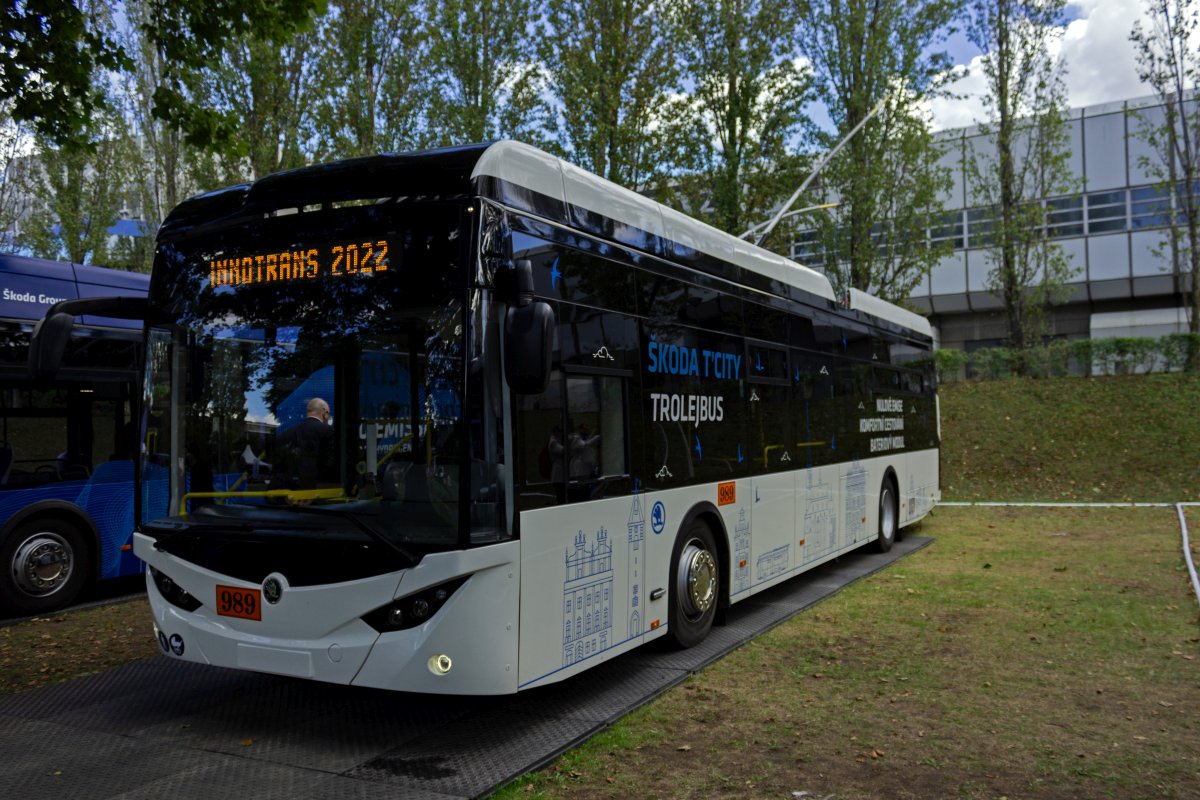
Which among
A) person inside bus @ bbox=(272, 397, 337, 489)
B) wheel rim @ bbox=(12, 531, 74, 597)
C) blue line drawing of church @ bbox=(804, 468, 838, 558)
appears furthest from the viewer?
blue line drawing of church @ bbox=(804, 468, 838, 558)

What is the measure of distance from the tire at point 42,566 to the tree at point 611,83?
36.8ft

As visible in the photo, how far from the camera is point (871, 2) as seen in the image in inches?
940

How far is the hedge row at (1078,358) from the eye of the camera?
2592 centimetres

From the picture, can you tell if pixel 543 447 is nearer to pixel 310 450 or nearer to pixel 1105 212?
pixel 310 450

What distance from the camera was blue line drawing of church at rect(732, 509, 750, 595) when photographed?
26.8ft

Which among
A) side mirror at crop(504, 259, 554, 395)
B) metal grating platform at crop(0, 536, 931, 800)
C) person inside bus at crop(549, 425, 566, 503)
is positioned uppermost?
side mirror at crop(504, 259, 554, 395)

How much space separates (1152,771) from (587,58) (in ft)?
51.1

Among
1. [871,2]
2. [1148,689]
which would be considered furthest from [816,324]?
[871,2]

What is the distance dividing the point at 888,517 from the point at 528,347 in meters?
9.67

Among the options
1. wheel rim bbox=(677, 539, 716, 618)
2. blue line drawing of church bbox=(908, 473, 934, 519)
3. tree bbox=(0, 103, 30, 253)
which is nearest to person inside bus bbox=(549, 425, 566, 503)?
wheel rim bbox=(677, 539, 716, 618)

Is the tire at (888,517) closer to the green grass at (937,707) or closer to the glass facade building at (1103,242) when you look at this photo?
the green grass at (937,707)

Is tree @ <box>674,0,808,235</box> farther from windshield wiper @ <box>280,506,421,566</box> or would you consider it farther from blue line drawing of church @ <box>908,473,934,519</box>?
windshield wiper @ <box>280,506,421,566</box>

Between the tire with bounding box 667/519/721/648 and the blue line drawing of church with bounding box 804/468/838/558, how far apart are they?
94.3 inches

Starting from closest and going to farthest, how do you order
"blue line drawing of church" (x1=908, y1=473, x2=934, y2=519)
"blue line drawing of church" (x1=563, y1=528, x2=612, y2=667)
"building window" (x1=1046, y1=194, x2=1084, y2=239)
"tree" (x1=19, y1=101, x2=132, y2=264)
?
"blue line drawing of church" (x1=563, y1=528, x2=612, y2=667), "blue line drawing of church" (x1=908, y1=473, x2=934, y2=519), "tree" (x1=19, y1=101, x2=132, y2=264), "building window" (x1=1046, y1=194, x2=1084, y2=239)
